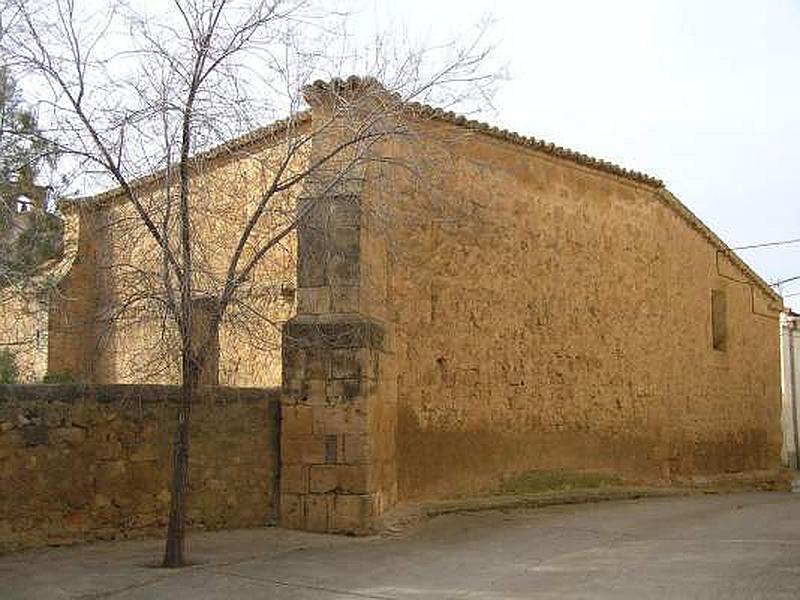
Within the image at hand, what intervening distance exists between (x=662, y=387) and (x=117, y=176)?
10.1 m

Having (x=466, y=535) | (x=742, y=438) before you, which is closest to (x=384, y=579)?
(x=466, y=535)

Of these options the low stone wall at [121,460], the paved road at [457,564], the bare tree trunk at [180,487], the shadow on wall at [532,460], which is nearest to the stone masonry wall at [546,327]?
the shadow on wall at [532,460]

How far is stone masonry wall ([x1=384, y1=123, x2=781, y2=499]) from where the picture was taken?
11.5 m

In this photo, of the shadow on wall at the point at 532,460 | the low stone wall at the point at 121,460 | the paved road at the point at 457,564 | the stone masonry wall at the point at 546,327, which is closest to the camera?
the paved road at the point at 457,564

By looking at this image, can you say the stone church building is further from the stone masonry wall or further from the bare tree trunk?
the bare tree trunk

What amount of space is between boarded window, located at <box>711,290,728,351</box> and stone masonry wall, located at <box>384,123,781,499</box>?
0.10 metres

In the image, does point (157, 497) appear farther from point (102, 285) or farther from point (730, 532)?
point (730, 532)

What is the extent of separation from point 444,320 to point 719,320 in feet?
26.3

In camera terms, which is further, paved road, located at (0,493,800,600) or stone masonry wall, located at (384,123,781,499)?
stone masonry wall, located at (384,123,781,499)

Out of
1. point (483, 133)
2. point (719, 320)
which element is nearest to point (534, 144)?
point (483, 133)

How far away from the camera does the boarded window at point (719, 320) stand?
17.7m

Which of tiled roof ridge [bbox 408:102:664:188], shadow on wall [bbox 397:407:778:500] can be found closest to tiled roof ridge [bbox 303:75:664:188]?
tiled roof ridge [bbox 408:102:664:188]

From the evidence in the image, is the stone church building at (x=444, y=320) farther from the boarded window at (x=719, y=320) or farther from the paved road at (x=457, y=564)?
the paved road at (x=457, y=564)

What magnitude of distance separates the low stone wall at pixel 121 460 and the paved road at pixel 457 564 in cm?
26
